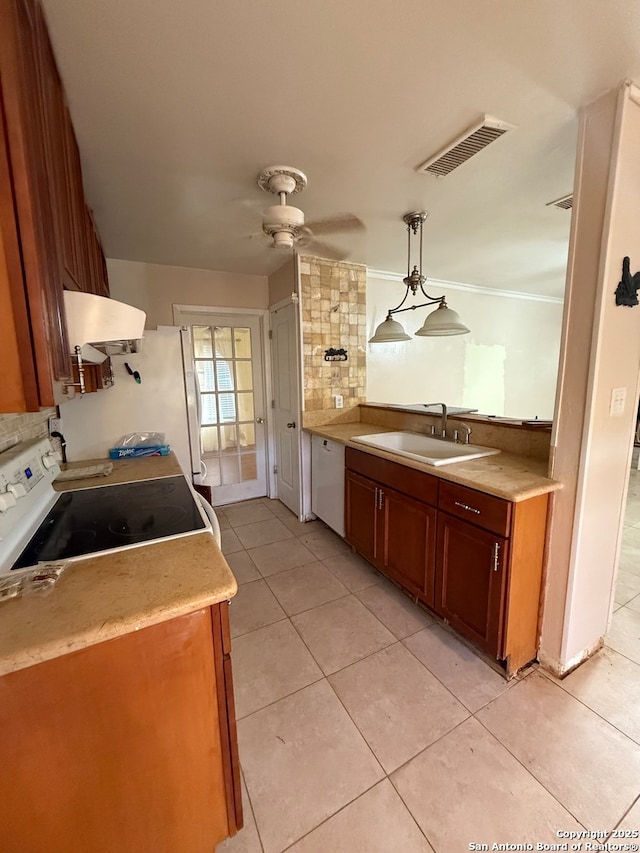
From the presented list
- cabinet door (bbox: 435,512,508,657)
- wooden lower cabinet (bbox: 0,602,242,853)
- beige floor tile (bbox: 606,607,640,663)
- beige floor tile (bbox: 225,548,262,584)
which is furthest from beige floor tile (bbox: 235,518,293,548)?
beige floor tile (bbox: 606,607,640,663)

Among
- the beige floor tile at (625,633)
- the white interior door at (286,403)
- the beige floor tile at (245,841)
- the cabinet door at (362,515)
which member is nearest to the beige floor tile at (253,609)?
the cabinet door at (362,515)

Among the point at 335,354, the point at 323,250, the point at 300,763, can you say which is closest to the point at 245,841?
the point at 300,763

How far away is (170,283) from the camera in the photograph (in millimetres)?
3018

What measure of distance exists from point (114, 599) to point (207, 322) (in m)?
2.81

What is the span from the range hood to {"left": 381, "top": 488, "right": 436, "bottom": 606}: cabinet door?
1551 millimetres

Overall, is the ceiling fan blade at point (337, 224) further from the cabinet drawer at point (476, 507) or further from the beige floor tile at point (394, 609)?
the beige floor tile at point (394, 609)

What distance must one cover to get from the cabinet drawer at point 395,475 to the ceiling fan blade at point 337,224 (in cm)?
146

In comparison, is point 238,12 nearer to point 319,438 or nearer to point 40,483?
point 40,483

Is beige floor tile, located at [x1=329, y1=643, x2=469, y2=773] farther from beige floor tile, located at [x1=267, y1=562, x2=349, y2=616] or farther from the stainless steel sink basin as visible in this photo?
the stainless steel sink basin

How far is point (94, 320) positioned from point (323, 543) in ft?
7.53

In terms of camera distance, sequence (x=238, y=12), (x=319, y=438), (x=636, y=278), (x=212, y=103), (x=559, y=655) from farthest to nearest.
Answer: (x=319, y=438)
(x=559, y=655)
(x=636, y=278)
(x=212, y=103)
(x=238, y=12)

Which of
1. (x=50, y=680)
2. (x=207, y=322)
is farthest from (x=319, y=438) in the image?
(x=50, y=680)

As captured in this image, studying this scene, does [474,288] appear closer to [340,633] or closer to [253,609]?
[340,633]

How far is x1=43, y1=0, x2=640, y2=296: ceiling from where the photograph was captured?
3.16ft
